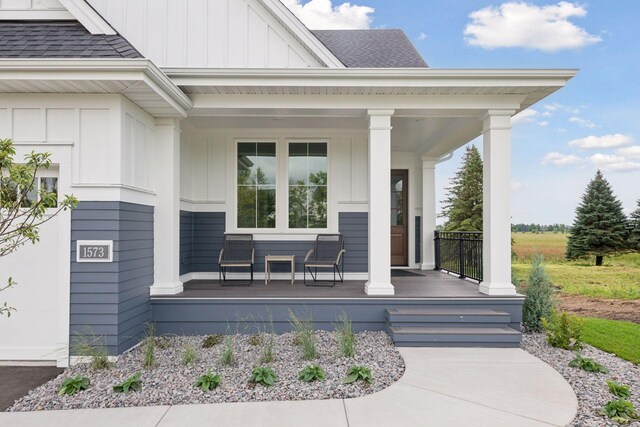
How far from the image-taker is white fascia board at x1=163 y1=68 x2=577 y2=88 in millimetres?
4520

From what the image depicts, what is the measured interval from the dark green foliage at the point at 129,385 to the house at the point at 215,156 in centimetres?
91

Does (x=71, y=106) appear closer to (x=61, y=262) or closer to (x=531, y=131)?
(x=61, y=262)

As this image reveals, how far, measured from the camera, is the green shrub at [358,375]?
3242 millimetres

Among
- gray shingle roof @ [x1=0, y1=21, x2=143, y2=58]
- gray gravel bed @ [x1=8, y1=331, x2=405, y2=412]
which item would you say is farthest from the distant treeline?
gray shingle roof @ [x1=0, y1=21, x2=143, y2=58]

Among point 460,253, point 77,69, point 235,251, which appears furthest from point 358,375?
point 460,253

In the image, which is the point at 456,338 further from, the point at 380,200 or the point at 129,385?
the point at 129,385

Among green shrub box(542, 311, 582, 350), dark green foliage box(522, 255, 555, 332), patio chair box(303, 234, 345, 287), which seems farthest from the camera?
patio chair box(303, 234, 345, 287)

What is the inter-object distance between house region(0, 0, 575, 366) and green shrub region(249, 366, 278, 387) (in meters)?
1.49

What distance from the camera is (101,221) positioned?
3.93 m

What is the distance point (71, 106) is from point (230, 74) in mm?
1725

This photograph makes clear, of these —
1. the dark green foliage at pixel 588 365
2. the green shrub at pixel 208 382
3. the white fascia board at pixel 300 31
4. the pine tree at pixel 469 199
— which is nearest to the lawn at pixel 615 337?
the dark green foliage at pixel 588 365

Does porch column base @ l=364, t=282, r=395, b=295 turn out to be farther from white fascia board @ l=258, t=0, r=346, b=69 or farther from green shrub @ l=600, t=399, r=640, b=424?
white fascia board @ l=258, t=0, r=346, b=69

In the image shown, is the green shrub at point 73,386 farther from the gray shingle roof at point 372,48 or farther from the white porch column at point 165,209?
the gray shingle roof at point 372,48

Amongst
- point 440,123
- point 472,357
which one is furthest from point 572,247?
point 472,357
